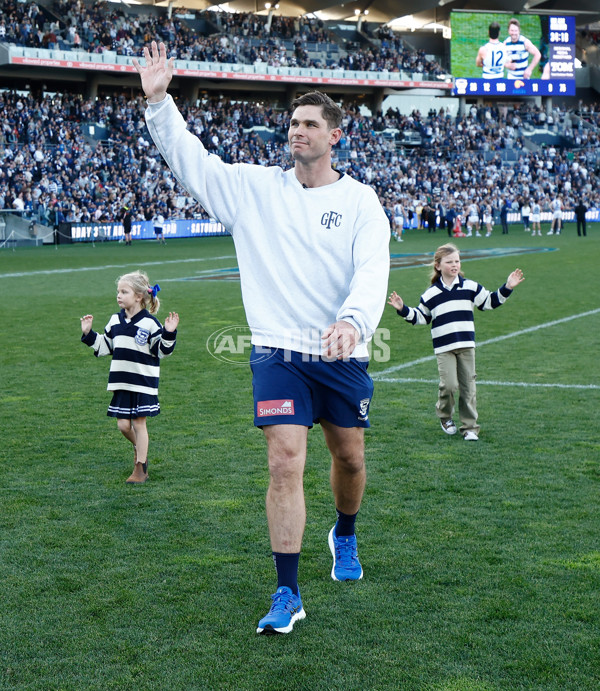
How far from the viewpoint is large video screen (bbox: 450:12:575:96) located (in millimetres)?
57406

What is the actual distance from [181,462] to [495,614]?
3.14 meters

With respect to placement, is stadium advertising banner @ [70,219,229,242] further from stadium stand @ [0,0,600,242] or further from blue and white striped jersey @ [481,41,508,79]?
blue and white striped jersey @ [481,41,508,79]

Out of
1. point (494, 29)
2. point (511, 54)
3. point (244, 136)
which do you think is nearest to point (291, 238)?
point (244, 136)

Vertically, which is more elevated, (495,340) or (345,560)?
(345,560)

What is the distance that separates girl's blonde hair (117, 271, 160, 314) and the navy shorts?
7.00 ft

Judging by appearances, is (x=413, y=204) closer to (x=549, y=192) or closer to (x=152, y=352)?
(x=549, y=192)

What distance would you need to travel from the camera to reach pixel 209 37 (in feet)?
181

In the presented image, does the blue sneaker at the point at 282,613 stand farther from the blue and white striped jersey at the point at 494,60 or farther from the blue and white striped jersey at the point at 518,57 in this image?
the blue and white striped jersey at the point at 518,57

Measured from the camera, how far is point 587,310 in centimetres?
1483

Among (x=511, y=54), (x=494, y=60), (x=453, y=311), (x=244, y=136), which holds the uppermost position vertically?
(x=511, y=54)

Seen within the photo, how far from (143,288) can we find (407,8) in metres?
62.9

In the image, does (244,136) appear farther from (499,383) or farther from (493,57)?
(499,383)

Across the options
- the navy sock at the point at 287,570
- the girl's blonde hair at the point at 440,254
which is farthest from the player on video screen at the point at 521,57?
the navy sock at the point at 287,570

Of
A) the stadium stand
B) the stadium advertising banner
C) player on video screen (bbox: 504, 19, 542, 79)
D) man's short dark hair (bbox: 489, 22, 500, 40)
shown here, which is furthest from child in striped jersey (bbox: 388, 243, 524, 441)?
player on video screen (bbox: 504, 19, 542, 79)
